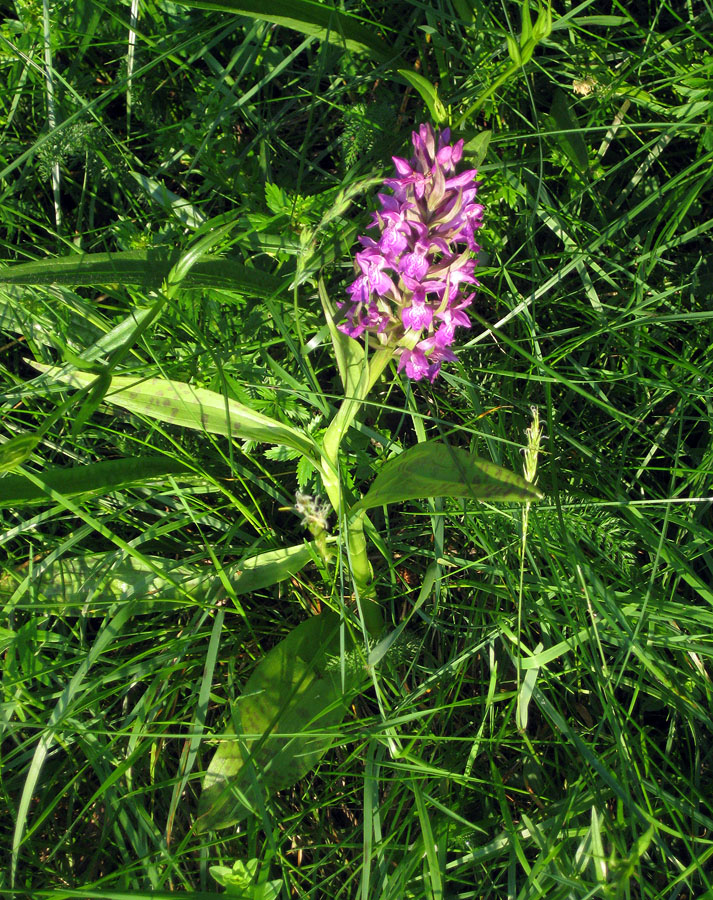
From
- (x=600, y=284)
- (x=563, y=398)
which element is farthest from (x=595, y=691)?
(x=600, y=284)

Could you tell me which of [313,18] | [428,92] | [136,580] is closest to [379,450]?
[136,580]

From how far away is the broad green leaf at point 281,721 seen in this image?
4.48 ft

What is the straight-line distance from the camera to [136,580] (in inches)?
60.2

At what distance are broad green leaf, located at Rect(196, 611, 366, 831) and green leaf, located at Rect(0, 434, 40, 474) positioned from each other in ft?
2.03

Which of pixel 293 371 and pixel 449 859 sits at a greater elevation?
pixel 293 371

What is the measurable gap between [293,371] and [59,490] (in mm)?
604

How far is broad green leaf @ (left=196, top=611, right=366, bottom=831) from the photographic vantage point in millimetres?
1366

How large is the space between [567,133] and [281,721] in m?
1.44

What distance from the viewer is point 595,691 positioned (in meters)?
1.53

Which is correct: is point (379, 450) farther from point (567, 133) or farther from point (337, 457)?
point (567, 133)

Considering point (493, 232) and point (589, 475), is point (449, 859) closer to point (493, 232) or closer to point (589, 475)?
point (589, 475)

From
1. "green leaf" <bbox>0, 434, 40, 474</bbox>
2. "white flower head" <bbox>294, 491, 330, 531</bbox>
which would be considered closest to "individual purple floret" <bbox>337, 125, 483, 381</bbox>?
"white flower head" <bbox>294, 491, 330, 531</bbox>

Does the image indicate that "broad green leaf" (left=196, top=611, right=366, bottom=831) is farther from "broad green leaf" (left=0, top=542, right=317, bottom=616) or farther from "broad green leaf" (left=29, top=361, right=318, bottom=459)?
"broad green leaf" (left=29, top=361, right=318, bottom=459)

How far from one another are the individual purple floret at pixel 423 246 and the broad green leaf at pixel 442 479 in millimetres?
226
